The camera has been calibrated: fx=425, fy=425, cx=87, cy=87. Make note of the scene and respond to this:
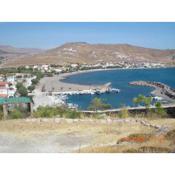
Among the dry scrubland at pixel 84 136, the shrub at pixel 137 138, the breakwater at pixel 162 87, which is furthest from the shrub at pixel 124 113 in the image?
the shrub at pixel 137 138

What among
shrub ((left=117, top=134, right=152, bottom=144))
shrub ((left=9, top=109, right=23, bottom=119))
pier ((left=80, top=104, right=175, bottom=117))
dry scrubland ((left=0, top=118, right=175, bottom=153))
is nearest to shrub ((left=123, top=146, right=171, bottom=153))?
dry scrubland ((left=0, top=118, right=175, bottom=153))

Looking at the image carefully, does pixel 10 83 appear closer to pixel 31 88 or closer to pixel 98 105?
pixel 31 88

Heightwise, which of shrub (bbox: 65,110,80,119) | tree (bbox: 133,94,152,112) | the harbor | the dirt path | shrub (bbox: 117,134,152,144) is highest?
the harbor

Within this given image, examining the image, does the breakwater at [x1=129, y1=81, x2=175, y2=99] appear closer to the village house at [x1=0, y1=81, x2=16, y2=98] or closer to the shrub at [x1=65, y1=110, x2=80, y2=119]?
the shrub at [x1=65, y1=110, x2=80, y2=119]

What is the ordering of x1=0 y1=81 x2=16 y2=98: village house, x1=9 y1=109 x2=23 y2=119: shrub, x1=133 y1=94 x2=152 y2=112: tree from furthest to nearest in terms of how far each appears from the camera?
x1=133 y1=94 x2=152 y2=112: tree < x1=9 y1=109 x2=23 y2=119: shrub < x1=0 y1=81 x2=16 y2=98: village house

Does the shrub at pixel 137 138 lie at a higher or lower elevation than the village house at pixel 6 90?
lower

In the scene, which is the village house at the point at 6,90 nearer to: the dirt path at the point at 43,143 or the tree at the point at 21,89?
the tree at the point at 21,89
